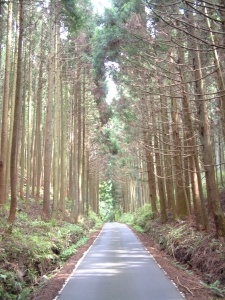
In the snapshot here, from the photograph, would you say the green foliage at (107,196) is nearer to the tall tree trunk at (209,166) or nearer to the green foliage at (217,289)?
the tall tree trunk at (209,166)

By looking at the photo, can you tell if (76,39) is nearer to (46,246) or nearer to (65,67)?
(65,67)

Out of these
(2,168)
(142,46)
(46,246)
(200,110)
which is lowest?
(46,246)

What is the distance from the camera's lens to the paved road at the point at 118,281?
7266 mm

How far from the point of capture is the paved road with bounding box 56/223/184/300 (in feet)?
23.8

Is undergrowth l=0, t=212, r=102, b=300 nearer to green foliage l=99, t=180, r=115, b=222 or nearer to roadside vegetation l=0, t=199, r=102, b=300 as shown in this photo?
roadside vegetation l=0, t=199, r=102, b=300

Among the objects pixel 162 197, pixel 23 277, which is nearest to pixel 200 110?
pixel 23 277

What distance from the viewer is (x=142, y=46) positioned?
14.7 meters

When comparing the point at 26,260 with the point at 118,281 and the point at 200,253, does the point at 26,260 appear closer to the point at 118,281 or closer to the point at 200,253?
the point at 118,281

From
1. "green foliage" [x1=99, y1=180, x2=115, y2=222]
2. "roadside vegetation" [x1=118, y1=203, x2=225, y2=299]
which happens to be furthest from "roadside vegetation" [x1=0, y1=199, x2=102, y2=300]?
"green foliage" [x1=99, y1=180, x2=115, y2=222]


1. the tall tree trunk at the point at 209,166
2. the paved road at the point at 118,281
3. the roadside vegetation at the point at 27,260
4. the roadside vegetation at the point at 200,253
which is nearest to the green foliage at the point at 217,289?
the roadside vegetation at the point at 200,253

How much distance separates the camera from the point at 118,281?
8.54 m

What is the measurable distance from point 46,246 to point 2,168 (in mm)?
3253

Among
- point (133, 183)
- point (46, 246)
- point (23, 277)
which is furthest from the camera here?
point (133, 183)

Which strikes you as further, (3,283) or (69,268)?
(69,268)
